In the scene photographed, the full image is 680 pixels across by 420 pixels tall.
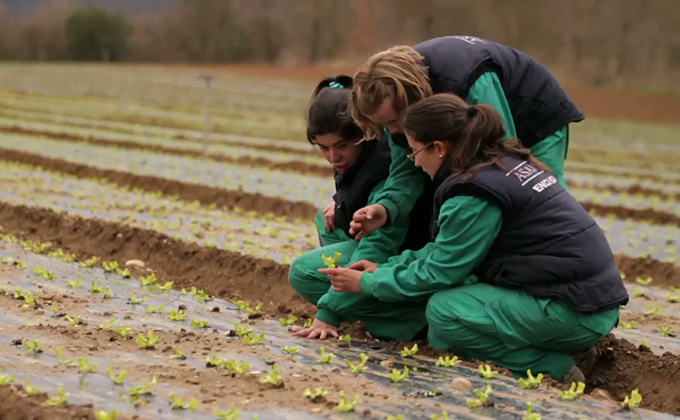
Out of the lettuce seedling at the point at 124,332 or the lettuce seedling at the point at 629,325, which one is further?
the lettuce seedling at the point at 629,325

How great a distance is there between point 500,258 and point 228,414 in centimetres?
188

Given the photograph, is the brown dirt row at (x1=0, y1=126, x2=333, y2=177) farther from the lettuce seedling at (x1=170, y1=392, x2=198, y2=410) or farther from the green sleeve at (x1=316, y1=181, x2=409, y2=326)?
the lettuce seedling at (x1=170, y1=392, x2=198, y2=410)

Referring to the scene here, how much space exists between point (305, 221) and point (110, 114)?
2125 centimetres

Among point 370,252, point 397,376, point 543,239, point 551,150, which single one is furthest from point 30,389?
point 551,150

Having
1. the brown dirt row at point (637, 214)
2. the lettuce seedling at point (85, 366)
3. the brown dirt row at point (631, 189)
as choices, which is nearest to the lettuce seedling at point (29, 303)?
the lettuce seedling at point (85, 366)

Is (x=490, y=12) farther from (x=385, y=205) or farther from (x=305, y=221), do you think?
(x=385, y=205)

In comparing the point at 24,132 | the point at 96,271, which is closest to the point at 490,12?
the point at 24,132

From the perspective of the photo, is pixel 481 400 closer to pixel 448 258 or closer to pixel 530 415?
pixel 530 415

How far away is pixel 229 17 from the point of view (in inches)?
3253

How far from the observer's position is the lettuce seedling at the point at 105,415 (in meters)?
3.41

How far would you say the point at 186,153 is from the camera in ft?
65.6

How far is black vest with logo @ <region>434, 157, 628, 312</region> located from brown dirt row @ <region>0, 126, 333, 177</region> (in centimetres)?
1272

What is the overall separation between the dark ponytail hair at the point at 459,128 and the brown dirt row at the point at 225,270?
1.35 meters

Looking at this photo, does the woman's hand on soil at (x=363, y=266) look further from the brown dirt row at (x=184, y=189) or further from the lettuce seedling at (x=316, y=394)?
the brown dirt row at (x=184, y=189)
